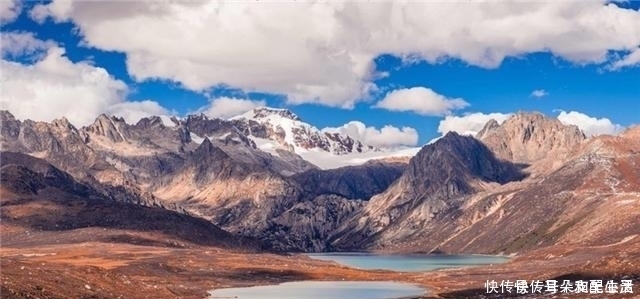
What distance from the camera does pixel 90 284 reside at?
139m

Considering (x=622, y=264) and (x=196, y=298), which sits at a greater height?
(x=622, y=264)

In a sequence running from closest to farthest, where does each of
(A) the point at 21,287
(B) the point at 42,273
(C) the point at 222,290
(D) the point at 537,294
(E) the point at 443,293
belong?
1. (A) the point at 21,287
2. (B) the point at 42,273
3. (D) the point at 537,294
4. (E) the point at 443,293
5. (C) the point at 222,290

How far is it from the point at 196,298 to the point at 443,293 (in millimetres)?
55290

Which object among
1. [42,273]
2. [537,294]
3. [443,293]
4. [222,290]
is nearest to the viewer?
[42,273]

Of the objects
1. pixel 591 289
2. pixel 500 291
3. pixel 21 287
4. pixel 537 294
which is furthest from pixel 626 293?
pixel 21 287

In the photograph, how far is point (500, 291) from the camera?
175 m

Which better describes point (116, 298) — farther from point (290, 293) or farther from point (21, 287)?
point (290, 293)

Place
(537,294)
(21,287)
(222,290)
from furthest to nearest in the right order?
1. (222,290)
2. (537,294)
3. (21,287)

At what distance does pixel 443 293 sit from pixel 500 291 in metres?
15.9

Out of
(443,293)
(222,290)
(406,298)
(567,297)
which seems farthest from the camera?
(222,290)

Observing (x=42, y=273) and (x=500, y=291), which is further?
(x=500, y=291)

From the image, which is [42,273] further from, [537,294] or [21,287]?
[537,294]

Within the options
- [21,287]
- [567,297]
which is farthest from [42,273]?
[567,297]

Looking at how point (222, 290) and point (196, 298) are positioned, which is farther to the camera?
point (222, 290)
